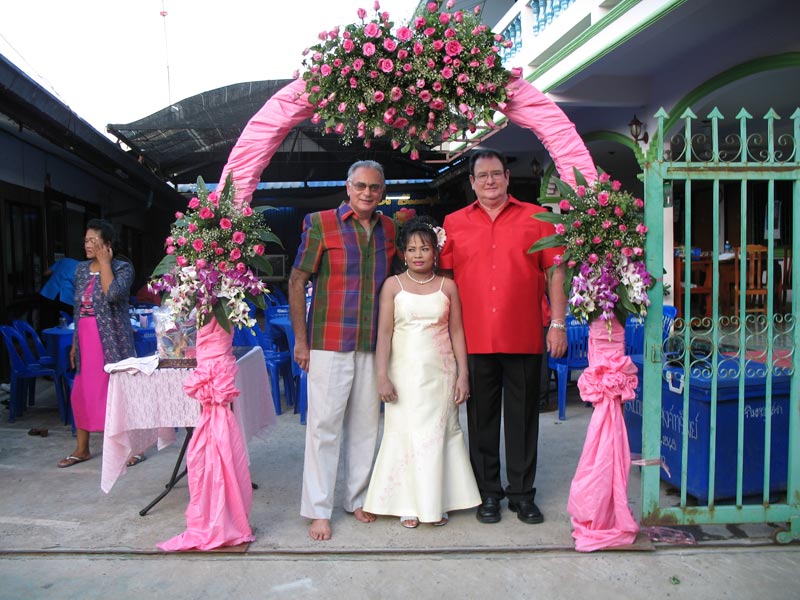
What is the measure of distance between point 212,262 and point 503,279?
1517 millimetres

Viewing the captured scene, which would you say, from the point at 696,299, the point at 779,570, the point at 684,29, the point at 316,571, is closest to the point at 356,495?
the point at 316,571

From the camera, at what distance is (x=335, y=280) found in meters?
3.44

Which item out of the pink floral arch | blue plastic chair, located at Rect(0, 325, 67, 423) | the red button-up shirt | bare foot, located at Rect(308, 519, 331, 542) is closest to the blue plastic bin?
the red button-up shirt

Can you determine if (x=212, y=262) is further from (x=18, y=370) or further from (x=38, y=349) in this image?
(x=38, y=349)

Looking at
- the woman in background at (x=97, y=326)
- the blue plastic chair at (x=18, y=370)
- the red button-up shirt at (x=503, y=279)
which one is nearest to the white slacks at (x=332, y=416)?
the red button-up shirt at (x=503, y=279)

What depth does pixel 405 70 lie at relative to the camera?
3211 millimetres

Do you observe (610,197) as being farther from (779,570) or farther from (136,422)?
(136,422)

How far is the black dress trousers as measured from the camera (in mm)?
3486

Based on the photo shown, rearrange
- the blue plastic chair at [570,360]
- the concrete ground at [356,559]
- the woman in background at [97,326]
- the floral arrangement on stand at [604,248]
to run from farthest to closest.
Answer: the blue plastic chair at [570,360], the woman in background at [97,326], the floral arrangement on stand at [604,248], the concrete ground at [356,559]

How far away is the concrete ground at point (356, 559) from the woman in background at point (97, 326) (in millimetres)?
785

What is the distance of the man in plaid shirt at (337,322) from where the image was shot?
3404 mm

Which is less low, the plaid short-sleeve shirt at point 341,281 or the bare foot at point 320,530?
the plaid short-sleeve shirt at point 341,281

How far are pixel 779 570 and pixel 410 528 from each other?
1762 millimetres

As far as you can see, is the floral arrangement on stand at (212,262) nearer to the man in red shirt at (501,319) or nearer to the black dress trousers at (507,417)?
the man in red shirt at (501,319)
